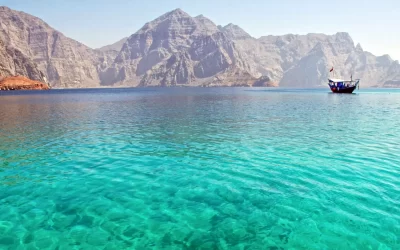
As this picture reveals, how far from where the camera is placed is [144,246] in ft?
Answer: 34.8

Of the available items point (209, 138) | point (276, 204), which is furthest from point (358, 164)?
point (209, 138)

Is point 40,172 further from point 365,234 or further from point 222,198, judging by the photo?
point 365,234

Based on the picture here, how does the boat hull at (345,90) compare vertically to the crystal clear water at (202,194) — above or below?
below

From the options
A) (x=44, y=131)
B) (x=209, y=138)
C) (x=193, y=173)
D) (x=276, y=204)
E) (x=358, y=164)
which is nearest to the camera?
(x=276, y=204)

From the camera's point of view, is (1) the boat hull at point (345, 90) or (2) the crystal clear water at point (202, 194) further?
(1) the boat hull at point (345, 90)

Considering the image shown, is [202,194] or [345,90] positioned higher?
[202,194]

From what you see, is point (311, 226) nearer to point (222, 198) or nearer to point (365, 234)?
point (365, 234)

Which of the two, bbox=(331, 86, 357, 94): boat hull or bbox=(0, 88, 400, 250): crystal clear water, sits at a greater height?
bbox=(0, 88, 400, 250): crystal clear water

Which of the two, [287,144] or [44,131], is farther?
[44,131]

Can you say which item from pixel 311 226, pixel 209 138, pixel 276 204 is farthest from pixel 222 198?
pixel 209 138

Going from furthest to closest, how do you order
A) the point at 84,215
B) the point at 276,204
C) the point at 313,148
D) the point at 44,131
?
the point at 44,131, the point at 313,148, the point at 276,204, the point at 84,215

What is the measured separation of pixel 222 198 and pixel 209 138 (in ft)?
57.2

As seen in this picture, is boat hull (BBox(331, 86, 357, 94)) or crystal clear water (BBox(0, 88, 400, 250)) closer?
crystal clear water (BBox(0, 88, 400, 250))

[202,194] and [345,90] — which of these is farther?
[345,90]
